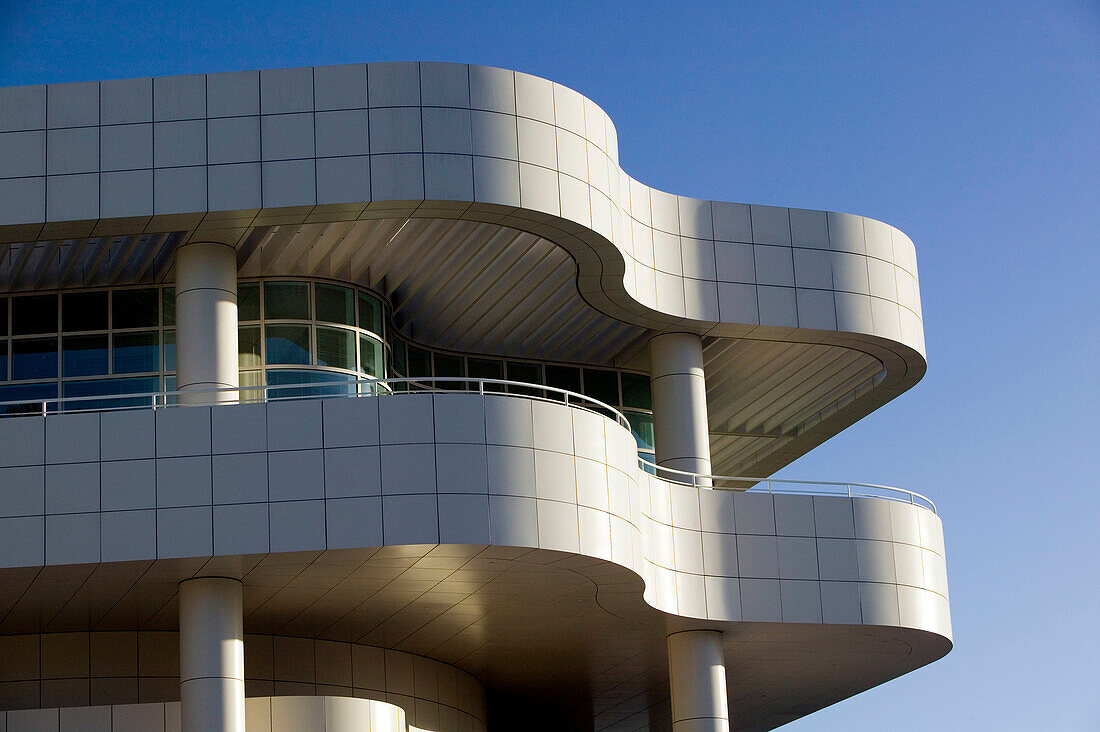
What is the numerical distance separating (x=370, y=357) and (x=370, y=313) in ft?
2.97

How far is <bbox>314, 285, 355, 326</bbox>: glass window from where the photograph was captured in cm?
3175

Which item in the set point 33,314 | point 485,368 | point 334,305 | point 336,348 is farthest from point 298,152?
point 485,368

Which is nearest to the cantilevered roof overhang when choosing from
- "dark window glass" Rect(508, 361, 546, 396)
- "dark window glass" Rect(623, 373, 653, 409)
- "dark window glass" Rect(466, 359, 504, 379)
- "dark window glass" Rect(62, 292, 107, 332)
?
"dark window glass" Rect(62, 292, 107, 332)

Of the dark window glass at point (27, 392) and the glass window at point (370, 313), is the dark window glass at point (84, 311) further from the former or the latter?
the glass window at point (370, 313)

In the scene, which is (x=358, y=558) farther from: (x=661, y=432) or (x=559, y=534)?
(x=661, y=432)

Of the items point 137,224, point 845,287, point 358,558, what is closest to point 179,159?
point 137,224

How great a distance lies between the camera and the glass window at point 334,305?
31.8 m

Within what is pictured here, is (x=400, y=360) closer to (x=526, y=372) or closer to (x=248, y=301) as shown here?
(x=526, y=372)

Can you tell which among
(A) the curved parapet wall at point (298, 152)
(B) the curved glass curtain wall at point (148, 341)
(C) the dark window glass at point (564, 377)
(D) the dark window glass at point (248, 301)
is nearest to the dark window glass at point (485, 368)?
(C) the dark window glass at point (564, 377)

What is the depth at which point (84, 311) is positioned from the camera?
3167 cm

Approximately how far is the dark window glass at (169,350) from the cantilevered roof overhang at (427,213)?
1.13m

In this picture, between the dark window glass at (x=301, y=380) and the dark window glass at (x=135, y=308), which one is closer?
the dark window glass at (x=301, y=380)

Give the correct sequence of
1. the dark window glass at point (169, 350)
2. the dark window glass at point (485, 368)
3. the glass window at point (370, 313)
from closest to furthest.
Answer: the dark window glass at point (169, 350)
the glass window at point (370, 313)
the dark window glass at point (485, 368)

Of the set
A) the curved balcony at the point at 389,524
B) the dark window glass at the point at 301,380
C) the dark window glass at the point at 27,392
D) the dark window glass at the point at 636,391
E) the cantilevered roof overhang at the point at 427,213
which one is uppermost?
the cantilevered roof overhang at the point at 427,213
